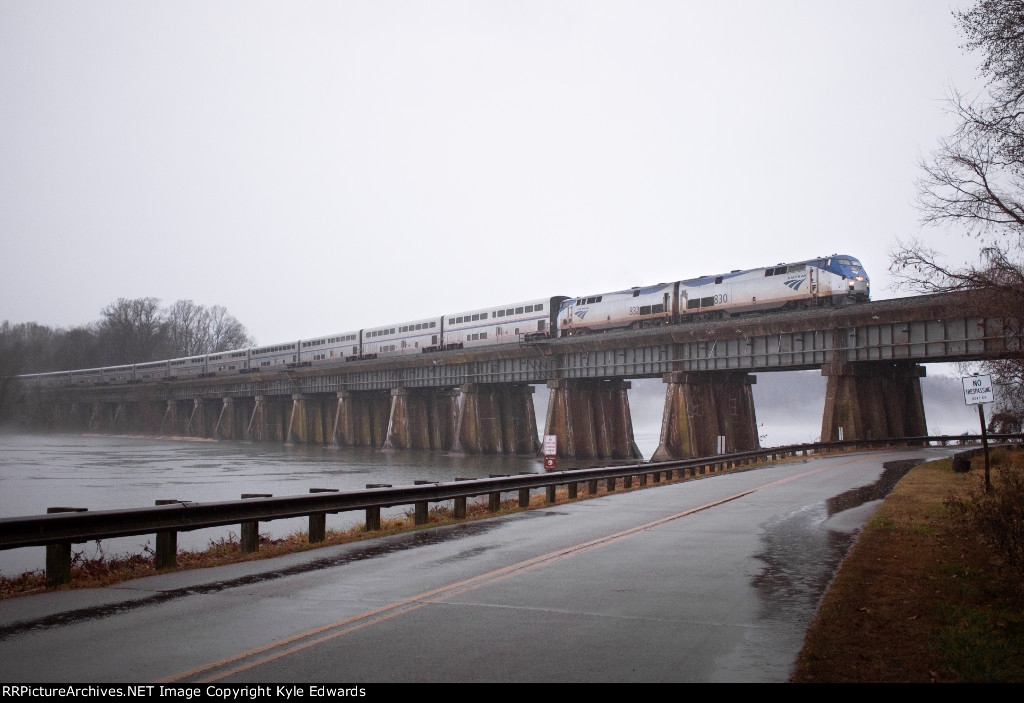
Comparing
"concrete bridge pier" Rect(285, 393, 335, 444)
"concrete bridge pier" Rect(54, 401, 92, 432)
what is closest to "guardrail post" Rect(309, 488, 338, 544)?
"concrete bridge pier" Rect(285, 393, 335, 444)

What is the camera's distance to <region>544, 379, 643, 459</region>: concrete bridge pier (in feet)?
203

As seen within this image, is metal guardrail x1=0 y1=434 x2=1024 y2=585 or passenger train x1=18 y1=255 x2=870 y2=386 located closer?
metal guardrail x1=0 y1=434 x2=1024 y2=585

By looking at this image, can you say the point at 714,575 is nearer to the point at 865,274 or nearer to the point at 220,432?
the point at 865,274

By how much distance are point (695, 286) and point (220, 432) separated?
261 ft

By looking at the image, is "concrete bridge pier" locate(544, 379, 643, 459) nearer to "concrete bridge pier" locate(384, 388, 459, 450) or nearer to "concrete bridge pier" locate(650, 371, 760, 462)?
"concrete bridge pier" locate(650, 371, 760, 462)

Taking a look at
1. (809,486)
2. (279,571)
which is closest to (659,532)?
(279,571)

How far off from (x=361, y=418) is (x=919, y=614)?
86923mm

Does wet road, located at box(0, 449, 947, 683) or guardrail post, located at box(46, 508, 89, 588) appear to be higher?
guardrail post, located at box(46, 508, 89, 588)

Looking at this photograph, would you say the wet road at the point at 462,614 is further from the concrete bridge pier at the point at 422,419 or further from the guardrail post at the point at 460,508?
the concrete bridge pier at the point at 422,419

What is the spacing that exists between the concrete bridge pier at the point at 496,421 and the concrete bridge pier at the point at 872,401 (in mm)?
29004

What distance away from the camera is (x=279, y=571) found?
35.4 feet

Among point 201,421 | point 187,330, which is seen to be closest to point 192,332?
point 187,330

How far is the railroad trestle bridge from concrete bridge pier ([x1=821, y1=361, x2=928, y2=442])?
Result: 0.28ft

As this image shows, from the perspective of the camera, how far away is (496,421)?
239 feet
